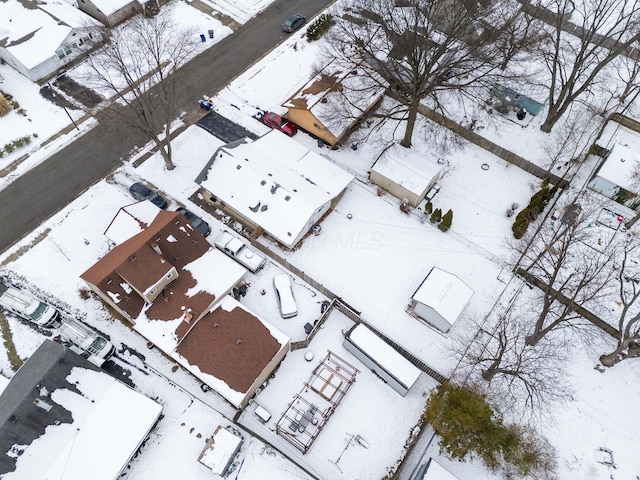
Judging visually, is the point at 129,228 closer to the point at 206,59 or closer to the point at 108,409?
the point at 108,409

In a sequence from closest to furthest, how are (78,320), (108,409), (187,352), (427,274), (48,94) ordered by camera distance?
(108,409), (187,352), (78,320), (427,274), (48,94)

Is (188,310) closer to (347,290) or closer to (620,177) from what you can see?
(347,290)

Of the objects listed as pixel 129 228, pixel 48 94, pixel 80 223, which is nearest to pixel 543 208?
pixel 129 228

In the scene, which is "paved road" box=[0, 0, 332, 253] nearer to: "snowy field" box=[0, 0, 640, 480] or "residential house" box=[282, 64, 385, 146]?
"snowy field" box=[0, 0, 640, 480]

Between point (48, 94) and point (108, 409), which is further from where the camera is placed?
point (48, 94)

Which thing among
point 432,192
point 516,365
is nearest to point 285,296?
point 432,192

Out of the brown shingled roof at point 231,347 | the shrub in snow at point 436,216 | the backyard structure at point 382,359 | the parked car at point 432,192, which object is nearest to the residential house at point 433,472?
the backyard structure at point 382,359
